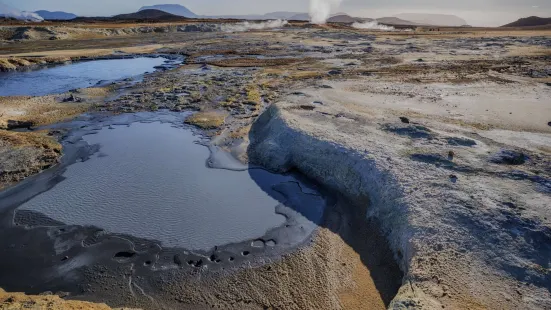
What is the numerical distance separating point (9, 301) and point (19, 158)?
7080mm

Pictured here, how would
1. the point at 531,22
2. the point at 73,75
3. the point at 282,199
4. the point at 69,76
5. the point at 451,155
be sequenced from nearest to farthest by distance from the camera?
the point at 451,155
the point at 282,199
the point at 69,76
the point at 73,75
the point at 531,22

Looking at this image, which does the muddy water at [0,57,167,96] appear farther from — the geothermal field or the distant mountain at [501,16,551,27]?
the distant mountain at [501,16,551,27]

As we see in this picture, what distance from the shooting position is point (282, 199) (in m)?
8.76

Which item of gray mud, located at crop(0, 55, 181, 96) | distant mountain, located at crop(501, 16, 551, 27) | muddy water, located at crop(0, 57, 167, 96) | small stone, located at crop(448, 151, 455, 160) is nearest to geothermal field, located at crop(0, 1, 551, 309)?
small stone, located at crop(448, 151, 455, 160)

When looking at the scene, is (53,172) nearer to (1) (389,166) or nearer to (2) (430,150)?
(1) (389,166)

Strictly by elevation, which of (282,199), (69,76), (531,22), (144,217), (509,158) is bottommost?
(144,217)

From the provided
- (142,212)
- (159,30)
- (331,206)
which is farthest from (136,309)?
(159,30)

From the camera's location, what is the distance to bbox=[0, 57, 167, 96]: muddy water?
20.0 m

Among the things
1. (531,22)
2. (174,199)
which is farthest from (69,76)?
(531,22)

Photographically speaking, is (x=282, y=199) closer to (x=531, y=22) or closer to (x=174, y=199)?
(x=174, y=199)

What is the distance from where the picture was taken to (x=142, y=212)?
809 cm

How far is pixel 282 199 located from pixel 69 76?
21.9 m

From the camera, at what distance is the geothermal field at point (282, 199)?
5.79 m

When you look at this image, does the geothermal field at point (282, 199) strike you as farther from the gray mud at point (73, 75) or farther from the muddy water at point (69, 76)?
the gray mud at point (73, 75)
